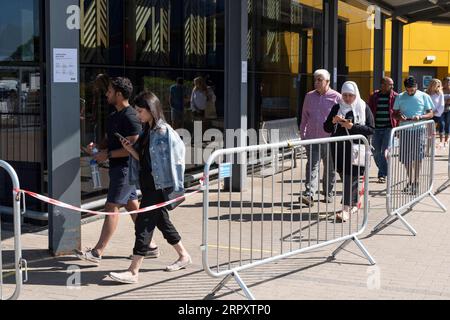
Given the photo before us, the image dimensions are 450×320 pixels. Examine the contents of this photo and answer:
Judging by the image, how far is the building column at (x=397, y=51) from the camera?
20688mm

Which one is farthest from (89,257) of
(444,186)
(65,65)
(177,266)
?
(444,186)

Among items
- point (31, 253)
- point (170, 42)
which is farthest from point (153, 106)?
point (170, 42)

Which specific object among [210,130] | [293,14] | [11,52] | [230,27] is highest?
[293,14]

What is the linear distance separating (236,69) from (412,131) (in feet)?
9.37

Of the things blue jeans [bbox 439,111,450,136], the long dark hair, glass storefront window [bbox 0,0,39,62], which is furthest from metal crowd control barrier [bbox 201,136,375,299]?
blue jeans [bbox 439,111,450,136]

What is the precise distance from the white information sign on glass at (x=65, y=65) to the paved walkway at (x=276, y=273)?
1770 millimetres

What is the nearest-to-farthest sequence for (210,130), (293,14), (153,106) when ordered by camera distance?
1. (153,106)
2. (210,130)
3. (293,14)

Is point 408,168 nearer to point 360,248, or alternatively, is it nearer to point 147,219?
point 360,248

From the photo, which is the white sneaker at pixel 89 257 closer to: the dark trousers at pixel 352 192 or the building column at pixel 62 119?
the building column at pixel 62 119

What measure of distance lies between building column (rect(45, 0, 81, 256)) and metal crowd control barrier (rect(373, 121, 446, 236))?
350 cm

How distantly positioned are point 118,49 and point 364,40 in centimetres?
1409

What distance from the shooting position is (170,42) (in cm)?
1006

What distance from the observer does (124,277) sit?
5.51 metres

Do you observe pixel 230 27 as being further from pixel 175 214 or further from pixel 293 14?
pixel 293 14
